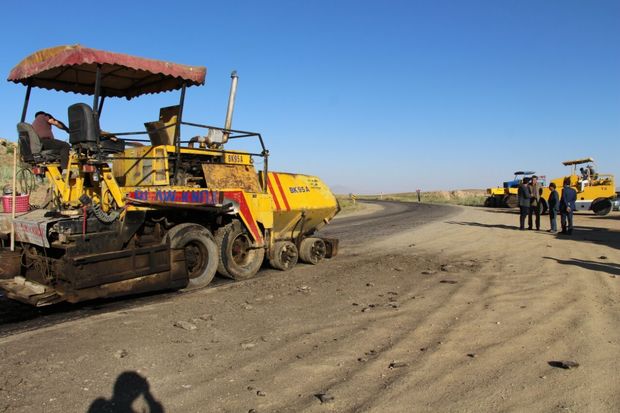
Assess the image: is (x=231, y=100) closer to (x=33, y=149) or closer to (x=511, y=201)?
(x=33, y=149)

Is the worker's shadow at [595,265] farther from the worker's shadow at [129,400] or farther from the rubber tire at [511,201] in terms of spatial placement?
the rubber tire at [511,201]

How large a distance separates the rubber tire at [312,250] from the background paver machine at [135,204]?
581 mm

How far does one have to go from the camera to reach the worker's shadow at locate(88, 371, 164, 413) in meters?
3.50

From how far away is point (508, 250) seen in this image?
11719mm

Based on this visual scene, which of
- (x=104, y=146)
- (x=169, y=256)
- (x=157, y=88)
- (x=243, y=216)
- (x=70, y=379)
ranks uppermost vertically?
(x=157, y=88)

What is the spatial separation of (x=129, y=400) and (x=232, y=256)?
4806 mm

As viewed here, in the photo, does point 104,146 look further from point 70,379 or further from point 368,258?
point 368,258

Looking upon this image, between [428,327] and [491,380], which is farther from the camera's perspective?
[428,327]

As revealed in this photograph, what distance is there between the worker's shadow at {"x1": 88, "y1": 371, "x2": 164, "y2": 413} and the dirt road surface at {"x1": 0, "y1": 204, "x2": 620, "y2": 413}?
14mm

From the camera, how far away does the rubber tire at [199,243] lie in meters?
7.27

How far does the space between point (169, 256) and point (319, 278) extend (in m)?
2.81

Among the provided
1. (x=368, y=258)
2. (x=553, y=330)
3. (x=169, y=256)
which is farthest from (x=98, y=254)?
(x=368, y=258)

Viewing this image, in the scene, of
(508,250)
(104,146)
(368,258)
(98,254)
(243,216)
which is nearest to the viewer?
(98,254)

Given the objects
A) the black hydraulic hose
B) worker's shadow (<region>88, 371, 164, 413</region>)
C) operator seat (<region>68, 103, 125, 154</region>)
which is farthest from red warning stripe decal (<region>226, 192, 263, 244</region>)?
worker's shadow (<region>88, 371, 164, 413</region>)
